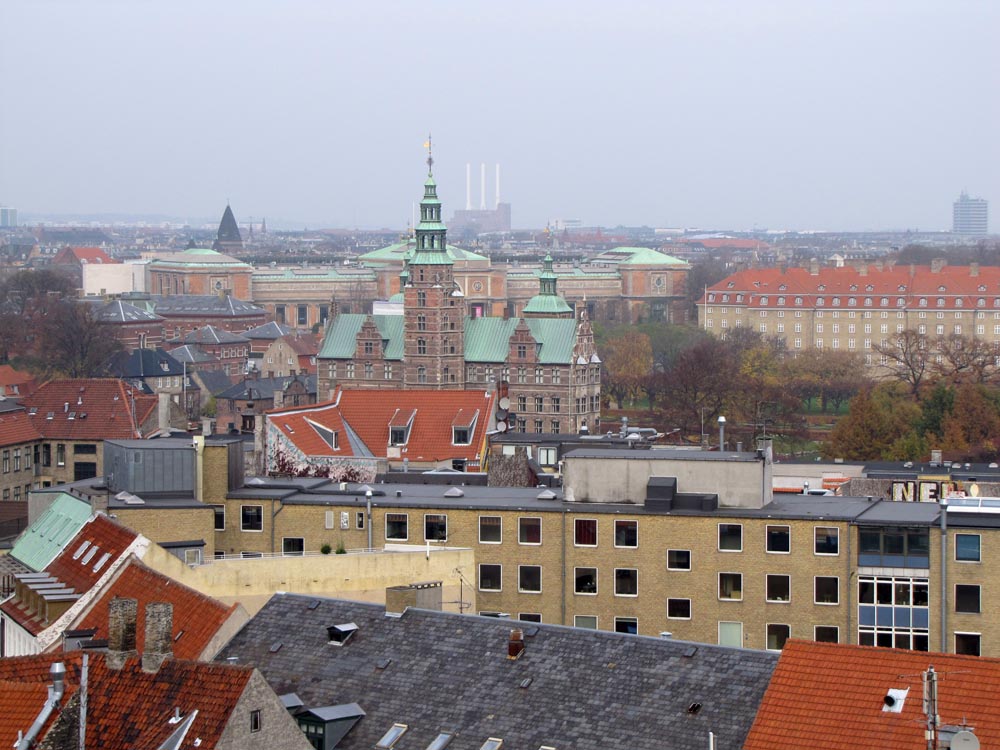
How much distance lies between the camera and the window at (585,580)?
50312mm

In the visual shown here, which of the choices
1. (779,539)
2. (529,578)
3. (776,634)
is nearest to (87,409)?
(529,578)

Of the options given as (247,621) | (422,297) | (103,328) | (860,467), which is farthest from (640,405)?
(247,621)

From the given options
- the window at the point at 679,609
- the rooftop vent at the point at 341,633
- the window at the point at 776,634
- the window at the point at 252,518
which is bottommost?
the window at the point at 776,634

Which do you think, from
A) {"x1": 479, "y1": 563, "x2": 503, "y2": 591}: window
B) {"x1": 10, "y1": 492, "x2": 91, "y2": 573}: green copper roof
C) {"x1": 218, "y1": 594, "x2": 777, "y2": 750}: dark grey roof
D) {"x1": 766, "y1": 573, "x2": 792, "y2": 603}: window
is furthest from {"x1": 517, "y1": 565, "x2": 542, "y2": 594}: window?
{"x1": 218, "y1": 594, "x2": 777, "y2": 750}: dark grey roof

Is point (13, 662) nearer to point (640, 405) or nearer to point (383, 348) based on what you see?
point (383, 348)

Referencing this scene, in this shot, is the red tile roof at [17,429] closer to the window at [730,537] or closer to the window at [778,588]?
the window at [730,537]

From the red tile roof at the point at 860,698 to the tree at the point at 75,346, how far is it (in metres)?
109

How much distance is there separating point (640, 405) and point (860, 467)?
74807 millimetres

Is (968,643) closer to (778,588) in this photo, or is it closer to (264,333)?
(778,588)

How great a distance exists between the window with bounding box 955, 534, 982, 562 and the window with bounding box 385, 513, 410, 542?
511 inches

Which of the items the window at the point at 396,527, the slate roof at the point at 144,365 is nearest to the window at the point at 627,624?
the window at the point at 396,527

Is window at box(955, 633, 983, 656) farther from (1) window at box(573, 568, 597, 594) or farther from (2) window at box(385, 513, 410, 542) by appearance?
(2) window at box(385, 513, 410, 542)

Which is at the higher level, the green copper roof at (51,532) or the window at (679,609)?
the green copper roof at (51,532)

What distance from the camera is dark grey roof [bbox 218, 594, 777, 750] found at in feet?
110
